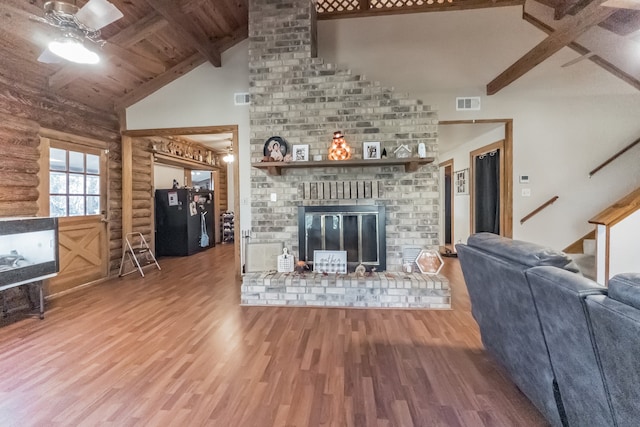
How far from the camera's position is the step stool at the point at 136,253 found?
5008 millimetres

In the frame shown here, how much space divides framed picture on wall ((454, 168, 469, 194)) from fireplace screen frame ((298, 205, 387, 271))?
3.61m

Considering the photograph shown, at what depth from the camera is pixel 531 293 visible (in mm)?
1408

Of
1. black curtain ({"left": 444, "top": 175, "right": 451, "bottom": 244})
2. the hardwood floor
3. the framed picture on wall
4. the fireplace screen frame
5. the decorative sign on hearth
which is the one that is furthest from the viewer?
black curtain ({"left": 444, "top": 175, "right": 451, "bottom": 244})

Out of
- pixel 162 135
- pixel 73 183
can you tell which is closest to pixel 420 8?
pixel 162 135

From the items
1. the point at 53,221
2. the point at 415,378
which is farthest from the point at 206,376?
the point at 53,221

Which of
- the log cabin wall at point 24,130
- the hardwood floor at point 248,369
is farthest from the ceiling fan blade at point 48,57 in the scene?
the hardwood floor at point 248,369

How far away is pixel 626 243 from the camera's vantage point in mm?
3629

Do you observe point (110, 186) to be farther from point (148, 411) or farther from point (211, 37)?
point (148, 411)

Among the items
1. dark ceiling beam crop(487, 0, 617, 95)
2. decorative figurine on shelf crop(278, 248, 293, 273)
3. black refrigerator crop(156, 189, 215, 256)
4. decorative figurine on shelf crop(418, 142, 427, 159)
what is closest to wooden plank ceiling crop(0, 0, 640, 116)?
dark ceiling beam crop(487, 0, 617, 95)

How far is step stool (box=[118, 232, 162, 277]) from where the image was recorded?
5008 millimetres

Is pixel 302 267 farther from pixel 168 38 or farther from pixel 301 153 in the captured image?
pixel 168 38

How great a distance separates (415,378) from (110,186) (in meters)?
4.92

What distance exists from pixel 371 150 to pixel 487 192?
311cm

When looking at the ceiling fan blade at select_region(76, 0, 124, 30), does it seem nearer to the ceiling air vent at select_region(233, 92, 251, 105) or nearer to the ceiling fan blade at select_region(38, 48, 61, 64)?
the ceiling fan blade at select_region(38, 48, 61, 64)
